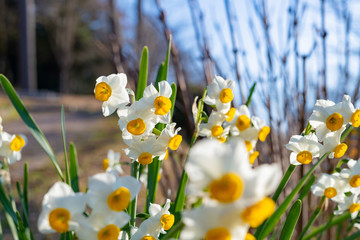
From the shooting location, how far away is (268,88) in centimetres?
146

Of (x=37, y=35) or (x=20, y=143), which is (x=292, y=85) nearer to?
(x=20, y=143)

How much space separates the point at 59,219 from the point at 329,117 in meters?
0.55

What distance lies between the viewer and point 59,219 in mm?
439

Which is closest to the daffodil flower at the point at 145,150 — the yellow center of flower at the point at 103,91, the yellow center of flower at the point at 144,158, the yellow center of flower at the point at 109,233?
the yellow center of flower at the point at 144,158

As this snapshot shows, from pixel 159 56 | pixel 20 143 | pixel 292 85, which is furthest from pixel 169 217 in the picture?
pixel 159 56

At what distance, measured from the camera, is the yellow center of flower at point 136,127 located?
2.09 feet

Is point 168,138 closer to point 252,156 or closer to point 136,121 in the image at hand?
point 136,121

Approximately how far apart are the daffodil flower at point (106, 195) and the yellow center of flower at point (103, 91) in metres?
0.24

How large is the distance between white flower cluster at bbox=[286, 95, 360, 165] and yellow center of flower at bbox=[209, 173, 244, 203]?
39 cm

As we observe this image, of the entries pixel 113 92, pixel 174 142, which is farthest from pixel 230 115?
pixel 113 92

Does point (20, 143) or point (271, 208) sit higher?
point (271, 208)

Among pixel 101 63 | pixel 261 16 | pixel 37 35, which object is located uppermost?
pixel 261 16

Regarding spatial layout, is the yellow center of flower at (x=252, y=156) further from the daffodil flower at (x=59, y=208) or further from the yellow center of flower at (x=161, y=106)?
the daffodil flower at (x=59, y=208)

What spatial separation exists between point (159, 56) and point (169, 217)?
10379mm
